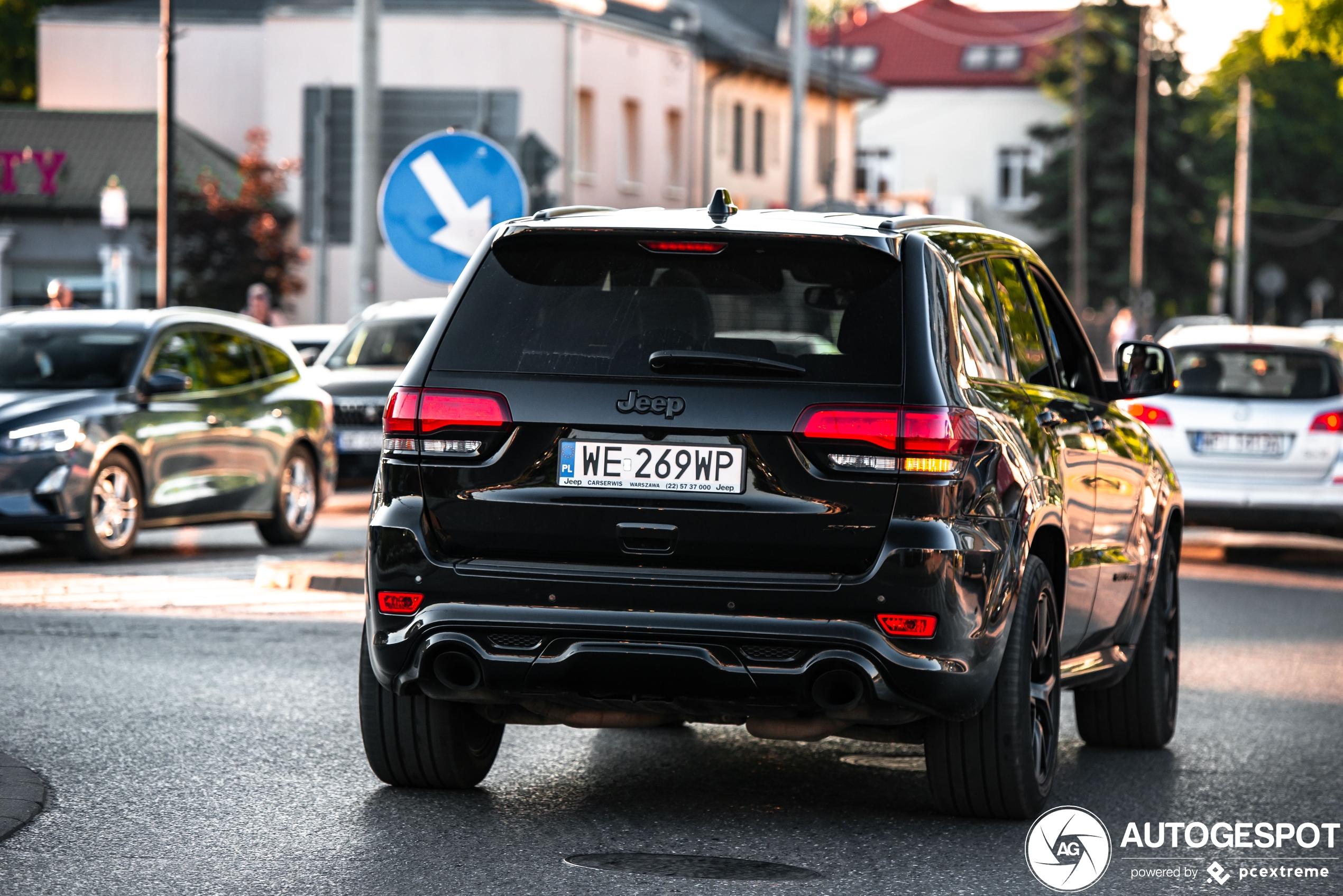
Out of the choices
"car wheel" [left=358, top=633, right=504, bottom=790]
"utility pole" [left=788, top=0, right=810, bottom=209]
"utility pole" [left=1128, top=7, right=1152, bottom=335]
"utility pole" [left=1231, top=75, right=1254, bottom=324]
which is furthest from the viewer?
"utility pole" [left=1231, top=75, right=1254, bottom=324]

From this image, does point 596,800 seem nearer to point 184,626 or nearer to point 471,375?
point 471,375

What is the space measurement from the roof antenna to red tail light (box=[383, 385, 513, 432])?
84 cm

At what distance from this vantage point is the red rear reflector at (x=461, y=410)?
21.1ft

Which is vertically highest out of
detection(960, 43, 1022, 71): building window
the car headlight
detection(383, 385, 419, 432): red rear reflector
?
detection(960, 43, 1022, 71): building window

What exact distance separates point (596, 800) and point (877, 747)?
5.58 ft

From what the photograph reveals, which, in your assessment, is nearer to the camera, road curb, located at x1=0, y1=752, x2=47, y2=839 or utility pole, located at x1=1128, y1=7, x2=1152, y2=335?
road curb, located at x1=0, y1=752, x2=47, y2=839

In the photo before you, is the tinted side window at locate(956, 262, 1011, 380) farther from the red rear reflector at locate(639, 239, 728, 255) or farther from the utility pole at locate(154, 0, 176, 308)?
the utility pole at locate(154, 0, 176, 308)

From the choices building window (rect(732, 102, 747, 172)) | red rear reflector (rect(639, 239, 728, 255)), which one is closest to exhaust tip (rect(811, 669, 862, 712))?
red rear reflector (rect(639, 239, 728, 255))

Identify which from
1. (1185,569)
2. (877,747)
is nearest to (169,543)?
(1185,569)

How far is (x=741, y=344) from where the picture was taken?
6.41 metres

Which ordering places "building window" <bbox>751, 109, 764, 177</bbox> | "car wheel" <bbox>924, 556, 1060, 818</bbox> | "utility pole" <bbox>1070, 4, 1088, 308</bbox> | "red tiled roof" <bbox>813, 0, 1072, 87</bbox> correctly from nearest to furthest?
"car wheel" <bbox>924, 556, 1060, 818</bbox> < "building window" <bbox>751, 109, 764, 177</bbox> < "utility pole" <bbox>1070, 4, 1088, 308</bbox> < "red tiled roof" <bbox>813, 0, 1072, 87</bbox>

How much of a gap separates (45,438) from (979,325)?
343 inches

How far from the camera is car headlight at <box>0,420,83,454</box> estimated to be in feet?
46.5

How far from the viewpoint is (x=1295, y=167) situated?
8825cm
